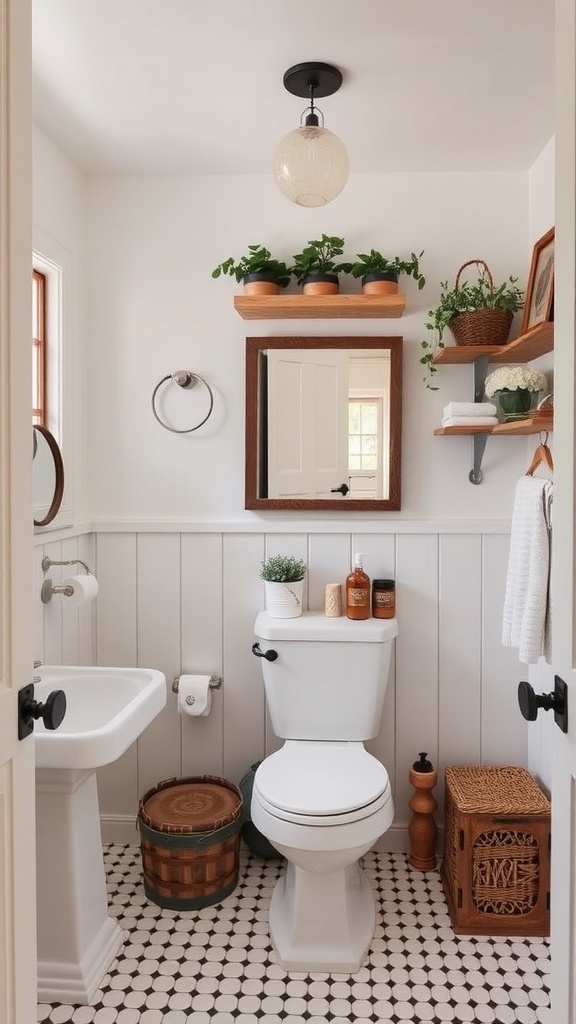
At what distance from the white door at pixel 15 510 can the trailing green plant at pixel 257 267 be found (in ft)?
4.39

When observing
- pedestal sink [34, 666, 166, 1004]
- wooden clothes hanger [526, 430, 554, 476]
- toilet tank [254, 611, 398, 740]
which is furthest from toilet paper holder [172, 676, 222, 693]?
wooden clothes hanger [526, 430, 554, 476]

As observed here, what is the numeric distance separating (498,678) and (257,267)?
1655 millimetres

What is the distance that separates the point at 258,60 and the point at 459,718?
213cm

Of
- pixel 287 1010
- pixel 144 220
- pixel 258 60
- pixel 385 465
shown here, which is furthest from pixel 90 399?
pixel 287 1010

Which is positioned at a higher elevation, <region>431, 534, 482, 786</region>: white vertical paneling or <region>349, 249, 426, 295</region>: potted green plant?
<region>349, 249, 426, 295</region>: potted green plant

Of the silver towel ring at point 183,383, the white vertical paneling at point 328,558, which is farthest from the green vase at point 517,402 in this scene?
the silver towel ring at point 183,383

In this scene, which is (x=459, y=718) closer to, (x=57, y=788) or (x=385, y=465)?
(x=385, y=465)

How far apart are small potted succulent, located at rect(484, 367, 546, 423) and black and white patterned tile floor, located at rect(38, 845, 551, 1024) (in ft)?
5.11

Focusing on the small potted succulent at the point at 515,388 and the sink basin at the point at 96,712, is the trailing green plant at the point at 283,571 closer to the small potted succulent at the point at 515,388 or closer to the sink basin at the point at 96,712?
the sink basin at the point at 96,712

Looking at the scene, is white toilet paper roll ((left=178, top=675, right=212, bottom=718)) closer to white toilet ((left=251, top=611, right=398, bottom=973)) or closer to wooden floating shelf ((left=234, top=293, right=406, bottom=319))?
white toilet ((left=251, top=611, right=398, bottom=973))

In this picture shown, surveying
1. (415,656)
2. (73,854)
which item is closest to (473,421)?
(415,656)

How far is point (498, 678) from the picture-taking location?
99.3 inches

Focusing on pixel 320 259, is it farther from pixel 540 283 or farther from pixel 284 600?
pixel 284 600

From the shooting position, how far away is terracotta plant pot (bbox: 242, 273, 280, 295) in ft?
7.81
